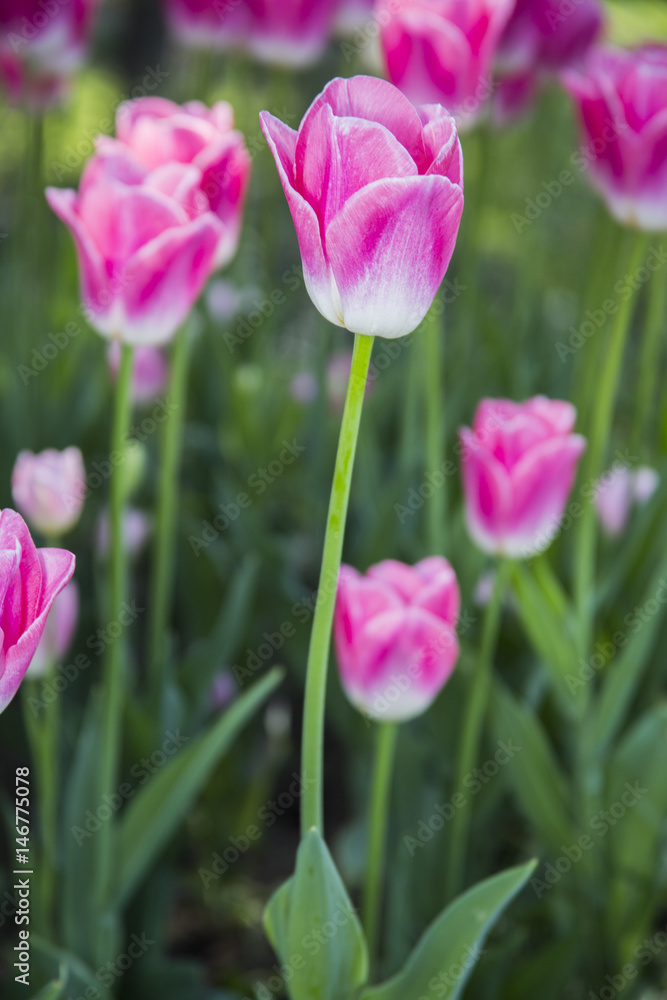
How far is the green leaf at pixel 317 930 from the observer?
1.73 feet

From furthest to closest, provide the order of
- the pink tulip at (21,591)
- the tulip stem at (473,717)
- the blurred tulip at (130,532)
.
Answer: the blurred tulip at (130,532) < the tulip stem at (473,717) < the pink tulip at (21,591)

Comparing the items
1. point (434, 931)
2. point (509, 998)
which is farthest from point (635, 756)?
point (434, 931)

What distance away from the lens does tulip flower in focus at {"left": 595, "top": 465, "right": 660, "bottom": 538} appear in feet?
3.55

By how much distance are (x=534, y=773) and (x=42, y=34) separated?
906 millimetres

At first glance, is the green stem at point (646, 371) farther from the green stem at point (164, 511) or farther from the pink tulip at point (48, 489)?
the pink tulip at point (48, 489)

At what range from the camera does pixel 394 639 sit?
67 cm

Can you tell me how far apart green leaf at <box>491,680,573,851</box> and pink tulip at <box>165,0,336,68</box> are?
3.10ft

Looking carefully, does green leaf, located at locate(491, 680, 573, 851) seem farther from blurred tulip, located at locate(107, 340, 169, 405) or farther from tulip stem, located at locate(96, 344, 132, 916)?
blurred tulip, located at locate(107, 340, 169, 405)

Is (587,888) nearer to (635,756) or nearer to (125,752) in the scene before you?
(635,756)

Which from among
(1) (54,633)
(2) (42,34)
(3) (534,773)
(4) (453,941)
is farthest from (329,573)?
(2) (42,34)

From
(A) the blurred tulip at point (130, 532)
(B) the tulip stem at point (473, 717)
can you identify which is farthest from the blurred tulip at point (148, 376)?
(B) the tulip stem at point (473, 717)

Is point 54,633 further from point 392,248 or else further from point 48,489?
point 392,248

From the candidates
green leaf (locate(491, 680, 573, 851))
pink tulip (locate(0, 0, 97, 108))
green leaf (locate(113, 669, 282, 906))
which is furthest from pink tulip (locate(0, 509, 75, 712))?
pink tulip (locate(0, 0, 97, 108))

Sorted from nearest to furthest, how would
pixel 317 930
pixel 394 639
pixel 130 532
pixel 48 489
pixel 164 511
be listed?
pixel 317 930, pixel 394 639, pixel 48 489, pixel 164 511, pixel 130 532
